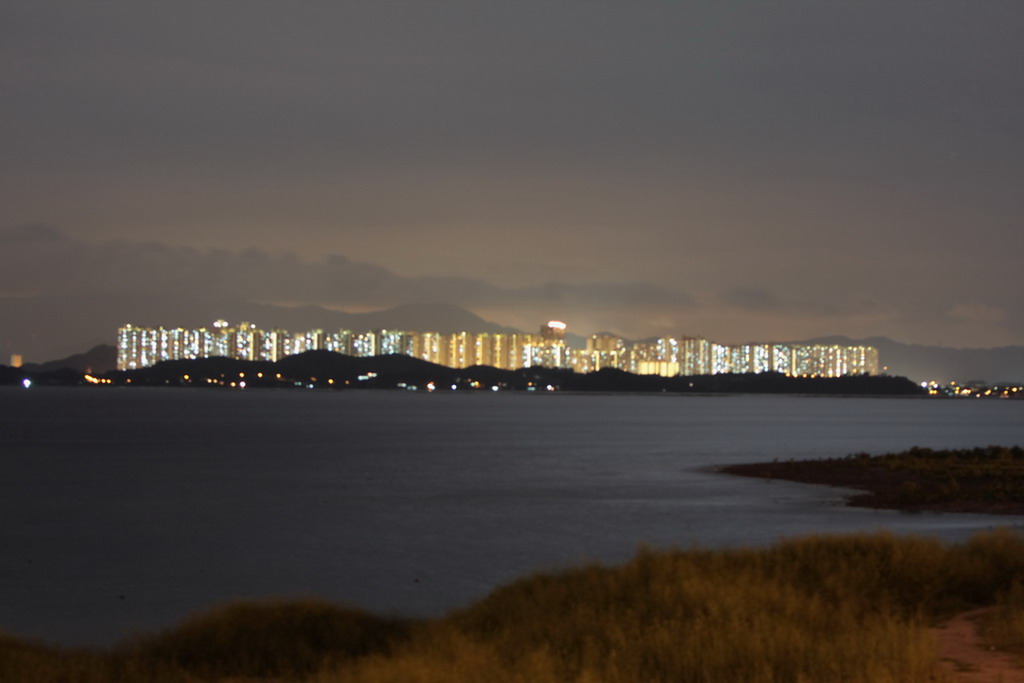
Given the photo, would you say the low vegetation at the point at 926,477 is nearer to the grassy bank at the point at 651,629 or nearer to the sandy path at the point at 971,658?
the grassy bank at the point at 651,629

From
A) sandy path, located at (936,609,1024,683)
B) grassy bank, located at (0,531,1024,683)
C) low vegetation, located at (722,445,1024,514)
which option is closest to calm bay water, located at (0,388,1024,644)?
low vegetation, located at (722,445,1024,514)

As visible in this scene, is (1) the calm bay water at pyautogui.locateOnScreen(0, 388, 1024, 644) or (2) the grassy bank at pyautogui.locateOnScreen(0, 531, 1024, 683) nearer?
(2) the grassy bank at pyautogui.locateOnScreen(0, 531, 1024, 683)

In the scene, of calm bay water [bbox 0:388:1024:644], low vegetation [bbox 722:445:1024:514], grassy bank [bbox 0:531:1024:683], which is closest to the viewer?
grassy bank [bbox 0:531:1024:683]

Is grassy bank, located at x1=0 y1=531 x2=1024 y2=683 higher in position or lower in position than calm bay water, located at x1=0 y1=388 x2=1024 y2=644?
higher

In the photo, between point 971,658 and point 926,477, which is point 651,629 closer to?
point 971,658

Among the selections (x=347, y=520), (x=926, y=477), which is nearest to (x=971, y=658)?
(x=347, y=520)

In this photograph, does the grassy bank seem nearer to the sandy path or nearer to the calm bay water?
the sandy path

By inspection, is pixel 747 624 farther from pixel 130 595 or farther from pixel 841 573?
pixel 130 595
